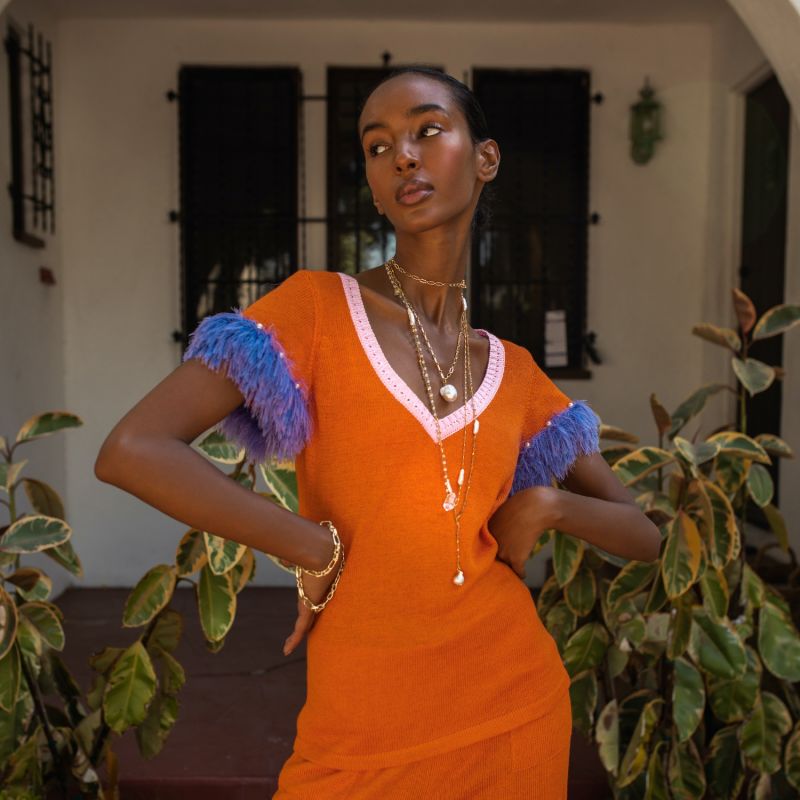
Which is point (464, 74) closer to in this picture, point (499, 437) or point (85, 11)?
point (85, 11)

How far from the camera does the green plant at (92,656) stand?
2156mm

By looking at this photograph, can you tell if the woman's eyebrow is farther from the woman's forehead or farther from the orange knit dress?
the orange knit dress

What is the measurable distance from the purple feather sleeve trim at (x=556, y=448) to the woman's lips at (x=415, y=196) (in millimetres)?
428

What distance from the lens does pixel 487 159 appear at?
55.6 inches

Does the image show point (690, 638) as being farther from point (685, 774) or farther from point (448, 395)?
point (448, 395)

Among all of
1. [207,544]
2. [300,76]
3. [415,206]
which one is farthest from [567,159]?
[415,206]

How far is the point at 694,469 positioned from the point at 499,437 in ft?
3.70

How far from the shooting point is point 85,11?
15.5 feet

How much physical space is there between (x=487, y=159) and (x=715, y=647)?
1.51 meters

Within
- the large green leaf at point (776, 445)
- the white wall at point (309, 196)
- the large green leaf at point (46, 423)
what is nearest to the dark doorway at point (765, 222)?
the white wall at point (309, 196)

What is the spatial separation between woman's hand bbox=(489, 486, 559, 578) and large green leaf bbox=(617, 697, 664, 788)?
4.03ft

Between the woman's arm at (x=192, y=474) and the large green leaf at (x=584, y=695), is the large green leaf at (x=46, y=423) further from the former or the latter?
the large green leaf at (x=584, y=695)

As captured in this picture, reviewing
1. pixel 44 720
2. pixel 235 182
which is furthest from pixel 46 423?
pixel 235 182

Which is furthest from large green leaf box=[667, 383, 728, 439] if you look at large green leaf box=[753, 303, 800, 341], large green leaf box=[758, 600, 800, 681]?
large green leaf box=[758, 600, 800, 681]
